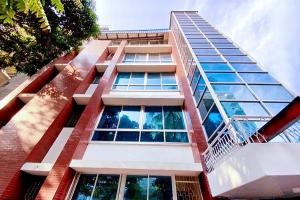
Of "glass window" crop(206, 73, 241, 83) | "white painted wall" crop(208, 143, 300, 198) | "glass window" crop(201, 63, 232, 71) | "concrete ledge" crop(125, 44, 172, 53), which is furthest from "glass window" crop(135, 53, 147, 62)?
"white painted wall" crop(208, 143, 300, 198)

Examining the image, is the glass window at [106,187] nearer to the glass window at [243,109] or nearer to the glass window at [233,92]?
the glass window at [243,109]

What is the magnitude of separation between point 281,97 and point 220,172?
378 centimetres

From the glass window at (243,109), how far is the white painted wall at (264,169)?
1.87 metres

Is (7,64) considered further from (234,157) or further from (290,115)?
(290,115)

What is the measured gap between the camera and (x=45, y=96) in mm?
9438

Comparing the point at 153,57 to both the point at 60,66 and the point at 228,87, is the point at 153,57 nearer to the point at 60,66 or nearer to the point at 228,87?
the point at 60,66

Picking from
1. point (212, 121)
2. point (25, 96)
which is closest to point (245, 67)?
point (212, 121)

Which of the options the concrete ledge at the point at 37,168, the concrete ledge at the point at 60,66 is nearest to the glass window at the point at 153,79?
the concrete ledge at the point at 60,66

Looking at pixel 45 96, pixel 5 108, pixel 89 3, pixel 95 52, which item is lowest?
pixel 5 108

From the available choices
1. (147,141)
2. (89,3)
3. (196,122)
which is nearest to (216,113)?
(196,122)

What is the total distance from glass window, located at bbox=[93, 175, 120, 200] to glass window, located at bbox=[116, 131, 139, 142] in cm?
175

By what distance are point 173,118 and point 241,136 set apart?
5.02 meters

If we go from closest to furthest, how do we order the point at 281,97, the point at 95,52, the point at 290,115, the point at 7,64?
the point at 290,115 < the point at 281,97 < the point at 7,64 < the point at 95,52

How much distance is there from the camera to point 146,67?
13.2m
